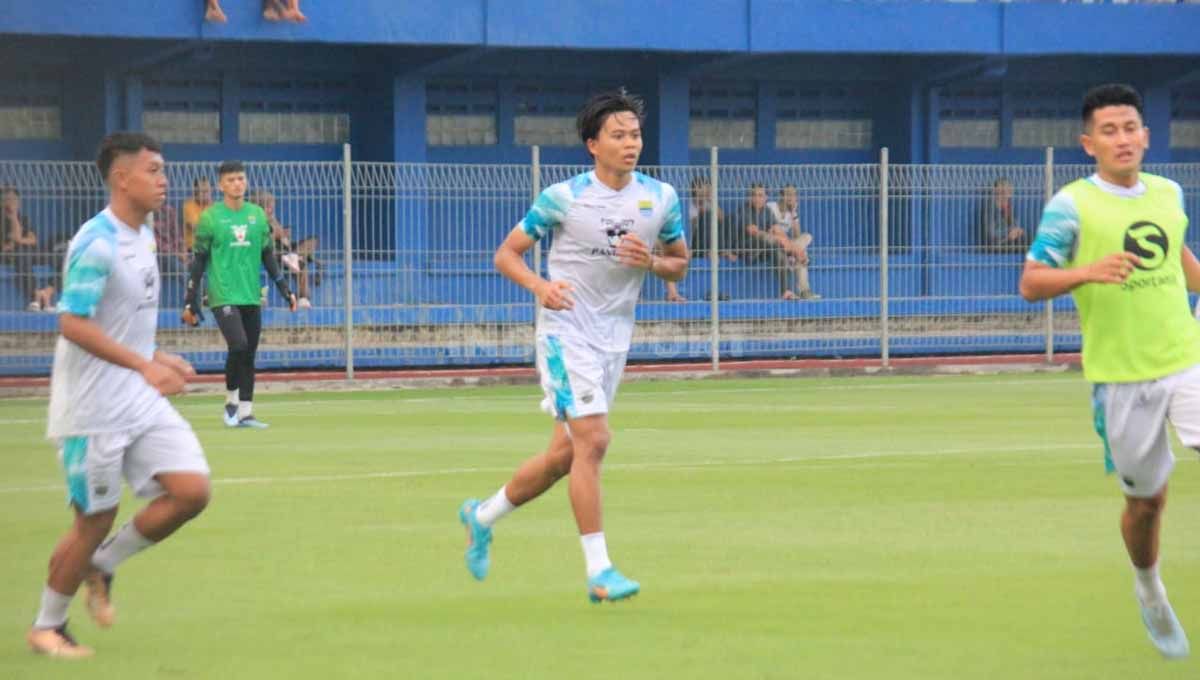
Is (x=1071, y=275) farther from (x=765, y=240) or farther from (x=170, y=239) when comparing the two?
(x=765, y=240)

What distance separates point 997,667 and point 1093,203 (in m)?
1.79

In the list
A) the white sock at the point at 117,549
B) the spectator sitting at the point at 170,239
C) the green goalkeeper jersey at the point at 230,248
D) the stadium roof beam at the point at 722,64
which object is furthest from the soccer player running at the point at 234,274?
the stadium roof beam at the point at 722,64

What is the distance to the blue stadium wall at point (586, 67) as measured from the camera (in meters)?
29.6

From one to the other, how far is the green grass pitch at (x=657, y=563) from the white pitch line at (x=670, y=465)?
4cm

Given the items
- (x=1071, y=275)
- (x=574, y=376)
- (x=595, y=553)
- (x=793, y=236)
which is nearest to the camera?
(x=1071, y=275)

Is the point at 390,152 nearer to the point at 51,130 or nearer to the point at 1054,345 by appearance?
the point at 51,130

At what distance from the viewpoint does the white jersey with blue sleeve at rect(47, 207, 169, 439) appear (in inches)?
330

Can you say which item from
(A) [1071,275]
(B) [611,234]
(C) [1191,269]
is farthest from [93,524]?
(C) [1191,269]

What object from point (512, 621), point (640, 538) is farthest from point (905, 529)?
point (512, 621)

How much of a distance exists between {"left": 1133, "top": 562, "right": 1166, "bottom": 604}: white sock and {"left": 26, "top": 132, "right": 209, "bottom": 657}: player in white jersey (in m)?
3.50

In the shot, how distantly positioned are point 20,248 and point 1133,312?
18.9 meters

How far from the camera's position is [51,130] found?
30688mm

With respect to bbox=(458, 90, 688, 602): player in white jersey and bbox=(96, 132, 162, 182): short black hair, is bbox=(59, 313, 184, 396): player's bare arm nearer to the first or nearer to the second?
bbox=(96, 132, 162, 182): short black hair

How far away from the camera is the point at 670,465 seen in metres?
16.2
